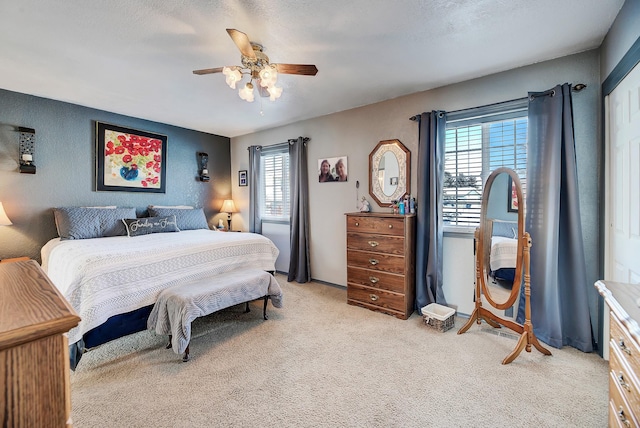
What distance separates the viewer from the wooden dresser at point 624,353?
99cm

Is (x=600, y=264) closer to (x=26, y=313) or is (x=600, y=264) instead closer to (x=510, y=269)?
(x=510, y=269)

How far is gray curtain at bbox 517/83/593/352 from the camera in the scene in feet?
7.72

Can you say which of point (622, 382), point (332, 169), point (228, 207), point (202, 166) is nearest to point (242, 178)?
point (228, 207)

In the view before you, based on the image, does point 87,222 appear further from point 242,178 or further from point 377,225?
point 377,225

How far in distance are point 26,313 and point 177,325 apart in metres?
1.85

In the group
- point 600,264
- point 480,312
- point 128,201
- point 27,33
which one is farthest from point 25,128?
point 600,264

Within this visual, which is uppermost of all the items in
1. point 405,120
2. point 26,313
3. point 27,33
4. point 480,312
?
point 27,33

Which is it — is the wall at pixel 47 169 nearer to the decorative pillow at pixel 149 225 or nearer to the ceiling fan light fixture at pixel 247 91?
the decorative pillow at pixel 149 225

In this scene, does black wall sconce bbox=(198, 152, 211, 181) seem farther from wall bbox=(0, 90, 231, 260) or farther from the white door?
the white door

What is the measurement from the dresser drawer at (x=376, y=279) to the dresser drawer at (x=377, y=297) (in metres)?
0.05

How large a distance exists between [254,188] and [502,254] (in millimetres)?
3752

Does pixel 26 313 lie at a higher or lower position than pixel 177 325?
higher

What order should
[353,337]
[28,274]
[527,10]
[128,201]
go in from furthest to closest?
[128,201]
[353,337]
[527,10]
[28,274]

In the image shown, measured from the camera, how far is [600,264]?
92.2 inches
